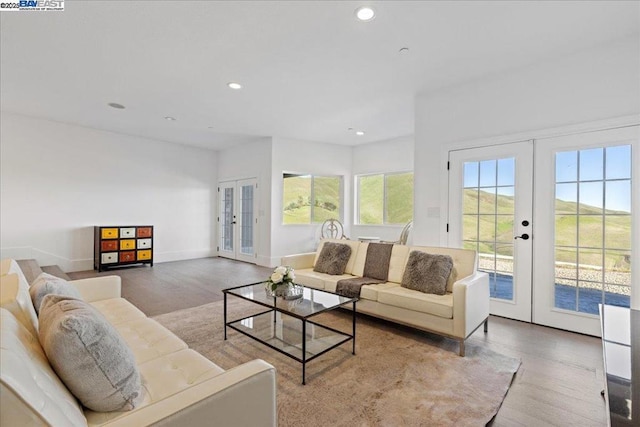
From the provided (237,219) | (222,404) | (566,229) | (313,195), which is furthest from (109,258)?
(566,229)

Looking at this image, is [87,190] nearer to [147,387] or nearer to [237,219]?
[237,219]

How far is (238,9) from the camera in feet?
7.95

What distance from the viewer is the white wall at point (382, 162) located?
6.63 m

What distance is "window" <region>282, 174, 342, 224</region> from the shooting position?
6.74 metres

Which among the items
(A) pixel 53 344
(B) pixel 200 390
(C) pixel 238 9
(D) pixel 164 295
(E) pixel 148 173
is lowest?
(D) pixel 164 295

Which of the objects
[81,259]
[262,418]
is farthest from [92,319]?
[81,259]

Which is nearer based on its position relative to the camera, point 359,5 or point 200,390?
point 200,390

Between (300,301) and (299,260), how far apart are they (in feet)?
4.34

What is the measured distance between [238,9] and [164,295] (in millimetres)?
3589

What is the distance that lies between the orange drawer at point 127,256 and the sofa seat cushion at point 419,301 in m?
5.38

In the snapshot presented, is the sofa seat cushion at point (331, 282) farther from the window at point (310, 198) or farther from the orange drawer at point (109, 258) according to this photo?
the orange drawer at point (109, 258)

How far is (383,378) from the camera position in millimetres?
2117

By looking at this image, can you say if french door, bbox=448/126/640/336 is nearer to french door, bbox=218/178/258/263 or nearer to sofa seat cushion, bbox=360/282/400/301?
sofa seat cushion, bbox=360/282/400/301

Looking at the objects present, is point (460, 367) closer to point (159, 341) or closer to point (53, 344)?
point (159, 341)
